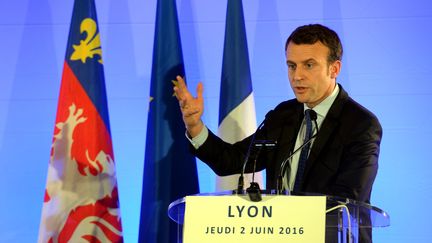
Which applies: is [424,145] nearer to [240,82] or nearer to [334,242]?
[240,82]

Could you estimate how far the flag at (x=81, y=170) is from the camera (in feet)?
11.4

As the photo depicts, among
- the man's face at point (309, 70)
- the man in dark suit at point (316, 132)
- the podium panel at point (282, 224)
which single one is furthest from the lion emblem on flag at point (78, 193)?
the podium panel at point (282, 224)

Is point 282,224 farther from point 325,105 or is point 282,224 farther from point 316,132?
point 325,105

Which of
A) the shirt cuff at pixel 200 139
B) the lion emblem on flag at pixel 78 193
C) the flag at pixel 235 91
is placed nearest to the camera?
the shirt cuff at pixel 200 139

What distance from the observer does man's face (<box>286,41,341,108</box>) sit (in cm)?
276

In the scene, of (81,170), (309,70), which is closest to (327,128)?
(309,70)

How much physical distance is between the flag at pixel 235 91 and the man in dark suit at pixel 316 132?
58 cm

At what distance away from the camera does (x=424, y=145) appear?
3.84 metres

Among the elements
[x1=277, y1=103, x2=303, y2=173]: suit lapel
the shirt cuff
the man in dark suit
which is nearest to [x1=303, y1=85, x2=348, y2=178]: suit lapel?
the man in dark suit

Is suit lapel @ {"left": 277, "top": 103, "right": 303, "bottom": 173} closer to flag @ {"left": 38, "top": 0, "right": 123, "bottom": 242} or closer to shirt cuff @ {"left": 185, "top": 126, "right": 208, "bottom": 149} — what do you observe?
shirt cuff @ {"left": 185, "top": 126, "right": 208, "bottom": 149}

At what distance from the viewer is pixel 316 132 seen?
2.55m

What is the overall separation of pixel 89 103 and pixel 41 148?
2.28 ft

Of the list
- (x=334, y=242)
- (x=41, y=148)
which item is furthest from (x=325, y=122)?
(x=41, y=148)

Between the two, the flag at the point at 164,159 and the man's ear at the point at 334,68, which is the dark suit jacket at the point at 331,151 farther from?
the flag at the point at 164,159
